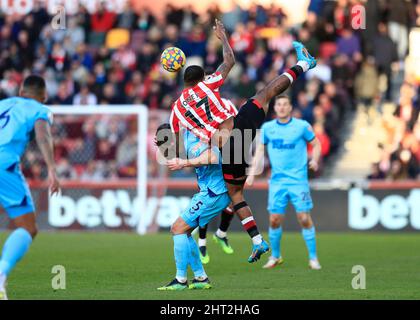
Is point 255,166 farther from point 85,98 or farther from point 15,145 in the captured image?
point 85,98

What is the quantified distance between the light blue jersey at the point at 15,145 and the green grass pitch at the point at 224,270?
1.23m

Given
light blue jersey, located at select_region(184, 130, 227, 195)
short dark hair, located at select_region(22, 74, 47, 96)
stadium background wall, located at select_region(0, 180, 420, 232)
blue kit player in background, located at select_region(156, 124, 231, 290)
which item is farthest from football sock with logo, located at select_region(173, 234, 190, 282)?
stadium background wall, located at select_region(0, 180, 420, 232)

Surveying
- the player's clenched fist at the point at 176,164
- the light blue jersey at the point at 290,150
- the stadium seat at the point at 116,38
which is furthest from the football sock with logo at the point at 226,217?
the stadium seat at the point at 116,38

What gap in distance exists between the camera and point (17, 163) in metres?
10.3

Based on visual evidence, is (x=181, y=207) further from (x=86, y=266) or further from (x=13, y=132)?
(x=13, y=132)

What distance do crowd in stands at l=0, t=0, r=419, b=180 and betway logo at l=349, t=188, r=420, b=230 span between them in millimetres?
2140

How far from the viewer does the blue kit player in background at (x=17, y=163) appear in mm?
10102

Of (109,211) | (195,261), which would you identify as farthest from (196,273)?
(109,211)

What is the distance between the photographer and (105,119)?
2481 centimetres

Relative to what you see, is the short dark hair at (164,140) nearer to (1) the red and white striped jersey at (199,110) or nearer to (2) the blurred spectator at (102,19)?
(1) the red and white striped jersey at (199,110)

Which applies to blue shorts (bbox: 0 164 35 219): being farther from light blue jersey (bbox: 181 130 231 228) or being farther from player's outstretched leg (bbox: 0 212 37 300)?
light blue jersey (bbox: 181 130 231 228)

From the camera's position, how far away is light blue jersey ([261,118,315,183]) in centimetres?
1509

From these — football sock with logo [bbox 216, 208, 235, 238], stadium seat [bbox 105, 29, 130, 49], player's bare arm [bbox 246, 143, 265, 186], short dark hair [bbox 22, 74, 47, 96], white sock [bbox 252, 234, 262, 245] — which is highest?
stadium seat [bbox 105, 29, 130, 49]
